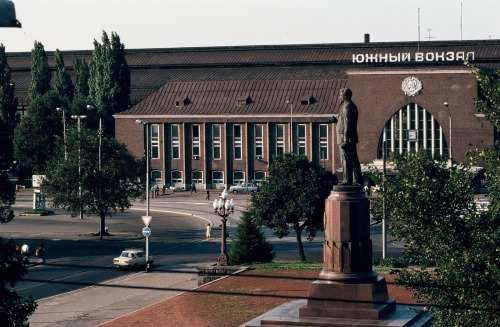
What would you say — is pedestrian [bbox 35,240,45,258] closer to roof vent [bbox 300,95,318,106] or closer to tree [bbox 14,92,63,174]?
tree [bbox 14,92,63,174]

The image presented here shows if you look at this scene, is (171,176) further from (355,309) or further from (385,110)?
(355,309)

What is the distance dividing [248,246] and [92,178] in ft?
69.6

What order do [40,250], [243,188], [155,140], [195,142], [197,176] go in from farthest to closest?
[155,140]
[197,176]
[195,142]
[243,188]
[40,250]

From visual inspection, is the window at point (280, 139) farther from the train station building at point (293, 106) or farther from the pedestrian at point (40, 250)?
the pedestrian at point (40, 250)

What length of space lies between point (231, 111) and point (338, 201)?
8023cm

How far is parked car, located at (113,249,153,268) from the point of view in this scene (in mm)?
58438

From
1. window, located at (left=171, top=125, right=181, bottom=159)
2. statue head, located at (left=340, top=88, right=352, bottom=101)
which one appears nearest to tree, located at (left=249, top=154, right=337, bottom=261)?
statue head, located at (left=340, top=88, right=352, bottom=101)

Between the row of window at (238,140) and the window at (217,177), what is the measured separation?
5.31 ft

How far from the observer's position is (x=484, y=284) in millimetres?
24578

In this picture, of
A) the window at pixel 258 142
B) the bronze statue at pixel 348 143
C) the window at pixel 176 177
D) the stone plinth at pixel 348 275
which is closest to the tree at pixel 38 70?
the window at pixel 176 177

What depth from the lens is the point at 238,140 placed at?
371ft

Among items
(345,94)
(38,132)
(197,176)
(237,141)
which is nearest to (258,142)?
(237,141)

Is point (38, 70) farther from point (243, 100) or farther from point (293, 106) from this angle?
point (293, 106)

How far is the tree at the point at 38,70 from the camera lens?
11838cm
